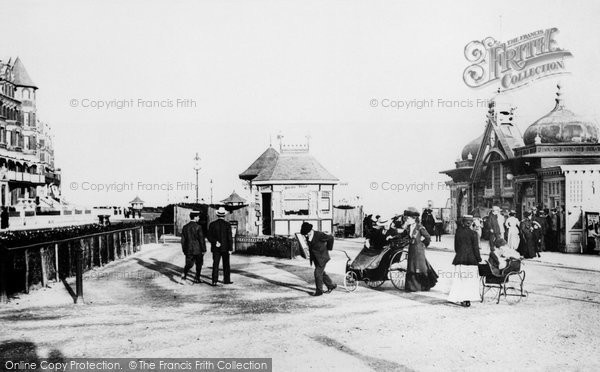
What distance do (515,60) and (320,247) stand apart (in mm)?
5634

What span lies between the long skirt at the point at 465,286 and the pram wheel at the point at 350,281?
2.01m

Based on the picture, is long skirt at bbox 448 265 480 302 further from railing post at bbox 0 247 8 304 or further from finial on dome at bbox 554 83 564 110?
finial on dome at bbox 554 83 564 110

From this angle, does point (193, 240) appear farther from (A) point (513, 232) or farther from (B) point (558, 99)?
(B) point (558, 99)

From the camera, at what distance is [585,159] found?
1625 centimetres

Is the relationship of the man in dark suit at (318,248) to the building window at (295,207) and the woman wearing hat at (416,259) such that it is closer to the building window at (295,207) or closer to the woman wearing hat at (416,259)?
the woman wearing hat at (416,259)

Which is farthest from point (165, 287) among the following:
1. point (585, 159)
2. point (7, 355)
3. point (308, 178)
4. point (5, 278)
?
point (585, 159)

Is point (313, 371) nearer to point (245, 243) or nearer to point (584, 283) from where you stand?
point (584, 283)

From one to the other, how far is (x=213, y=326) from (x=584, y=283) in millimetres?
7649

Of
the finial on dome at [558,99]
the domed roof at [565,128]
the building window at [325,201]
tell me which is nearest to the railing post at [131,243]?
the building window at [325,201]

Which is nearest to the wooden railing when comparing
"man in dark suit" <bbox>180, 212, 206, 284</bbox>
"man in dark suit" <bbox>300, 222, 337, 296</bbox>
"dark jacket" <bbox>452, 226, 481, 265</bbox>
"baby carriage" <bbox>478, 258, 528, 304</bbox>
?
"man in dark suit" <bbox>180, 212, 206, 284</bbox>

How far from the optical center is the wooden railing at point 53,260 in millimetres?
8875

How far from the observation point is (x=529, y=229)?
1558 centimetres

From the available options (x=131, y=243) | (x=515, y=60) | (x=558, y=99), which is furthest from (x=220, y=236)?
(x=558, y=99)

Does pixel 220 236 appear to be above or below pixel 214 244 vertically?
above
